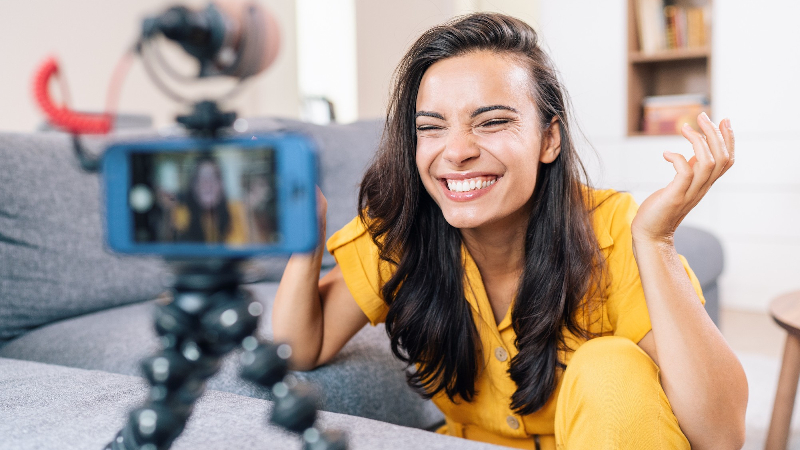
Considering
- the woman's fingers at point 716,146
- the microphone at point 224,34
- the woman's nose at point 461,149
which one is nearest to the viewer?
the microphone at point 224,34

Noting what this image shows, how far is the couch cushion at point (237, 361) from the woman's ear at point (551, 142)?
1.63ft

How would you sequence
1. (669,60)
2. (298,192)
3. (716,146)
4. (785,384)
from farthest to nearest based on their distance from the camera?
1. (669,60)
2. (785,384)
3. (716,146)
4. (298,192)

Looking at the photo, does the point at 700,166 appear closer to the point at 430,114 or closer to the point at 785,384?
the point at 430,114

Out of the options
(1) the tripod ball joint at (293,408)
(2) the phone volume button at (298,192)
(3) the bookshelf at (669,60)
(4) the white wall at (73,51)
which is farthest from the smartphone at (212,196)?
(3) the bookshelf at (669,60)

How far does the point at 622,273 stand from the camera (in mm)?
1066

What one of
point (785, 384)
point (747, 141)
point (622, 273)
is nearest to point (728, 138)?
point (622, 273)

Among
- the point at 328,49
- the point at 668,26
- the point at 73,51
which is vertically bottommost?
the point at 73,51

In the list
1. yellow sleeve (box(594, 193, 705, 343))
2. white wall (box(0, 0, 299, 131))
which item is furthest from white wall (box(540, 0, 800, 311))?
yellow sleeve (box(594, 193, 705, 343))

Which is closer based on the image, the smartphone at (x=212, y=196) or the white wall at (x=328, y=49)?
the smartphone at (x=212, y=196)

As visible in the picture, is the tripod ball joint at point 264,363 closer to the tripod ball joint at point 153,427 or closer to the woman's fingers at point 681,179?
the tripod ball joint at point 153,427

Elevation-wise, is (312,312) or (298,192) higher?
(298,192)

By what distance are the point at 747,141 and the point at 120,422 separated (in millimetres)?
3200

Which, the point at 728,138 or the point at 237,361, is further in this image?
the point at 237,361

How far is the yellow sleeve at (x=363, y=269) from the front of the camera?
3.81ft
